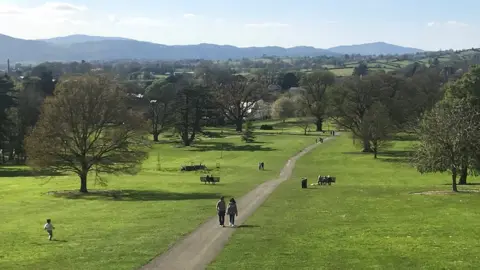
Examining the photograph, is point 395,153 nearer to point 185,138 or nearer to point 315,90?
point 185,138

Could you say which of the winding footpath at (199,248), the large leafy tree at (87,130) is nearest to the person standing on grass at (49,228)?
the winding footpath at (199,248)

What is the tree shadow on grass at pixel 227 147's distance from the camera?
340ft

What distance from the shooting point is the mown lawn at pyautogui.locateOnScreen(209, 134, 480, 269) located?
24109 mm

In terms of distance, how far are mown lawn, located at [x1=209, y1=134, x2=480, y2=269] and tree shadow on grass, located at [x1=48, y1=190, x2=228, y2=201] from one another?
7.12 metres

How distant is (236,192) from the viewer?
50.9 m

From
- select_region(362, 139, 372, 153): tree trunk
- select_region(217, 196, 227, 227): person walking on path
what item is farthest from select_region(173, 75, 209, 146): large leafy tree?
select_region(217, 196, 227, 227): person walking on path

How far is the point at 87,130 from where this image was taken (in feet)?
178

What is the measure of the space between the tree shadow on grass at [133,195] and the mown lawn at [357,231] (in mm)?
7115

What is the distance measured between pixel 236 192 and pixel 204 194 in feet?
9.56

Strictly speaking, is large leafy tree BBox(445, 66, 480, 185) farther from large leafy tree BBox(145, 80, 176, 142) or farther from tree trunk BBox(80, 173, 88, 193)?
large leafy tree BBox(145, 80, 176, 142)

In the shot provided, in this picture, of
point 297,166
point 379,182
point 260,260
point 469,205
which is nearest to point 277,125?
point 297,166

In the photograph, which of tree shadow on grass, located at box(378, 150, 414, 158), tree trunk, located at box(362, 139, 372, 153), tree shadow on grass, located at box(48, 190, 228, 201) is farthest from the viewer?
tree trunk, located at box(362, 139, 372, 153)

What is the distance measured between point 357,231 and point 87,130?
1270 inches

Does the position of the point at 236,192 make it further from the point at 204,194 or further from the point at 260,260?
the point at 260,260
